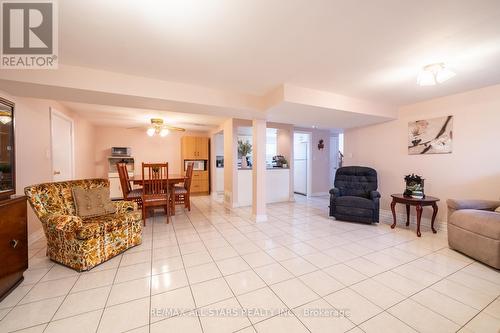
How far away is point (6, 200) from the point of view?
5.35 feet

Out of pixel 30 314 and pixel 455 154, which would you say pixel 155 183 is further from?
pixel 455 154

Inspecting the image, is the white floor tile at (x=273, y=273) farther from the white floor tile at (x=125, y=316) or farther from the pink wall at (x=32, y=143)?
the pink wall at (x=32, y=143)

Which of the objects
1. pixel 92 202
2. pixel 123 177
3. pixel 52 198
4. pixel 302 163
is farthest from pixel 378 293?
pixel 302 163

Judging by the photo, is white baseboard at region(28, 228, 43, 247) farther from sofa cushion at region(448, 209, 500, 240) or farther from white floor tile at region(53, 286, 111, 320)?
sofa cushion at region(448, 209, 500, 240)

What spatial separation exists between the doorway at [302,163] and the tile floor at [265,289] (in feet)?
12.2

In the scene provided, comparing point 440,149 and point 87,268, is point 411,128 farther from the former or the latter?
point 87,268

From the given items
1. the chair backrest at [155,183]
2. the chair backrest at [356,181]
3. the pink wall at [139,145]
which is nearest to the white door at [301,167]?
the chair backrest at [356,181]

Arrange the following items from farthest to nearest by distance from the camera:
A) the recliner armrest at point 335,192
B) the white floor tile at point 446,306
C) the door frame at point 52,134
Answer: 1. the recliner armrest at point 335,192
2. the door frame at point 52,134
3. the white floor tile at point 446,306

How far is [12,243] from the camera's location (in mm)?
1683

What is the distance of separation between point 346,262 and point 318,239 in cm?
66

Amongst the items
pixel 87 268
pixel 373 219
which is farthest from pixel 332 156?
pixel 87 268

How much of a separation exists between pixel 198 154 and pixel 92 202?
4008 mm

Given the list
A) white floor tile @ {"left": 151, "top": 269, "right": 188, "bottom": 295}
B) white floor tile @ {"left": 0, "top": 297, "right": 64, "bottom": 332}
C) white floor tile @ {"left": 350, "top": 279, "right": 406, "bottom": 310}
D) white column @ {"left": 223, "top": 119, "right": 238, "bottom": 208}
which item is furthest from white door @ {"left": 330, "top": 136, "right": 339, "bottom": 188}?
white floor tile @ {"left": 0, "top": 297, "right": 64, "bottom": 332}

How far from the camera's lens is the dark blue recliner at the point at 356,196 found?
3.46 m
